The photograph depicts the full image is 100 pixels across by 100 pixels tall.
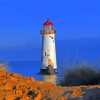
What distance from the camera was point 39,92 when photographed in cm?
1002

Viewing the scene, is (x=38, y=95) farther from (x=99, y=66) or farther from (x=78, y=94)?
(x=99, y=66)

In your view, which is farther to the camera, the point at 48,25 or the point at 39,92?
the point at 48,25

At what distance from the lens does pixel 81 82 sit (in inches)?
551

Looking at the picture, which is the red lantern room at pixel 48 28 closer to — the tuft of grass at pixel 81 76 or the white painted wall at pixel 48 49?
the white painted wall at pixel 48 49

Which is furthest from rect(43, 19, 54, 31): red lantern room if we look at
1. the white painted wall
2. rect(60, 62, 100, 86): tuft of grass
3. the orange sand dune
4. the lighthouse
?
the orange sand dune

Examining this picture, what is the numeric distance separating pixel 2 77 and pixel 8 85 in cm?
85

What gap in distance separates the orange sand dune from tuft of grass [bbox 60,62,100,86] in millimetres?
3201

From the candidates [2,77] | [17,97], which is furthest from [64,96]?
[2,77]

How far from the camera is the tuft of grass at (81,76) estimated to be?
14.0 metres

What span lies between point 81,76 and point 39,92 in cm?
442

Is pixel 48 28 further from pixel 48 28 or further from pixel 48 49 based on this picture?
pixel 48 49

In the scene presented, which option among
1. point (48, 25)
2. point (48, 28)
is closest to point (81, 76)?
point (48, 25)

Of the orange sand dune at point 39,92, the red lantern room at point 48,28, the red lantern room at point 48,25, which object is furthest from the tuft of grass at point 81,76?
the red lantern room at point 48,28

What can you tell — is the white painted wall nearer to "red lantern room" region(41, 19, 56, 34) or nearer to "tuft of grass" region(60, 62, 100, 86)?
"red lantern room" region(41, 19, 56, 34)
